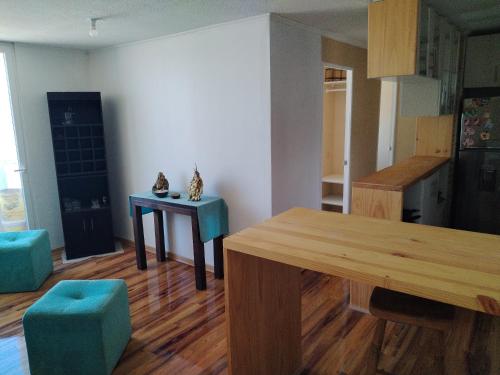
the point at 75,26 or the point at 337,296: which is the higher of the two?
the point at 75,26

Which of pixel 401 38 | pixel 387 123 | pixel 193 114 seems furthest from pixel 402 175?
pixel 387 123

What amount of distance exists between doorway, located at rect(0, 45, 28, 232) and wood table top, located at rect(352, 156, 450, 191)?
3505 mm

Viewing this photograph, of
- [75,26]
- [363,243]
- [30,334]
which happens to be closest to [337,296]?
[363,243]

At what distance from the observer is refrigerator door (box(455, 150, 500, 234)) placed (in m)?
3.69

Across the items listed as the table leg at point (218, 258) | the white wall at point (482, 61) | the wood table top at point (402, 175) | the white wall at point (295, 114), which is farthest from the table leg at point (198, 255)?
the white wall at point (482, 61)

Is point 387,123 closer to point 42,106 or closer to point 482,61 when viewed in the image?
point 482,61

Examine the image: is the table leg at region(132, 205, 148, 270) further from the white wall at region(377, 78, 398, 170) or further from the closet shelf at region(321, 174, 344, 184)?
the white wall at region(377, 78, 398, 170)

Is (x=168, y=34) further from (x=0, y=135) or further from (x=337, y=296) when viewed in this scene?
(x=337, y=296)

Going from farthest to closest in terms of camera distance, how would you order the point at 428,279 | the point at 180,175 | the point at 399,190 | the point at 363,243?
the point at 180,175 → the point at 399,190 → the point at 363,243 → the point at 428,279

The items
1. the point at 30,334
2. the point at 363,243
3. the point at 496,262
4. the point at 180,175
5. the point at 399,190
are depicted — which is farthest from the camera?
the point at 180,175

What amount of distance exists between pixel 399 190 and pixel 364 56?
242cm

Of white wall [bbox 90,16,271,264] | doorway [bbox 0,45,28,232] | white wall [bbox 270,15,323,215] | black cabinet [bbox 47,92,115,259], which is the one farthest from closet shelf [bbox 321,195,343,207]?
doorway [bbox 0,45,28,232]

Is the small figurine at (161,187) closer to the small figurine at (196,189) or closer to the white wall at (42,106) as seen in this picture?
the small figurine at (196,189)

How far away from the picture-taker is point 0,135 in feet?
12.3
